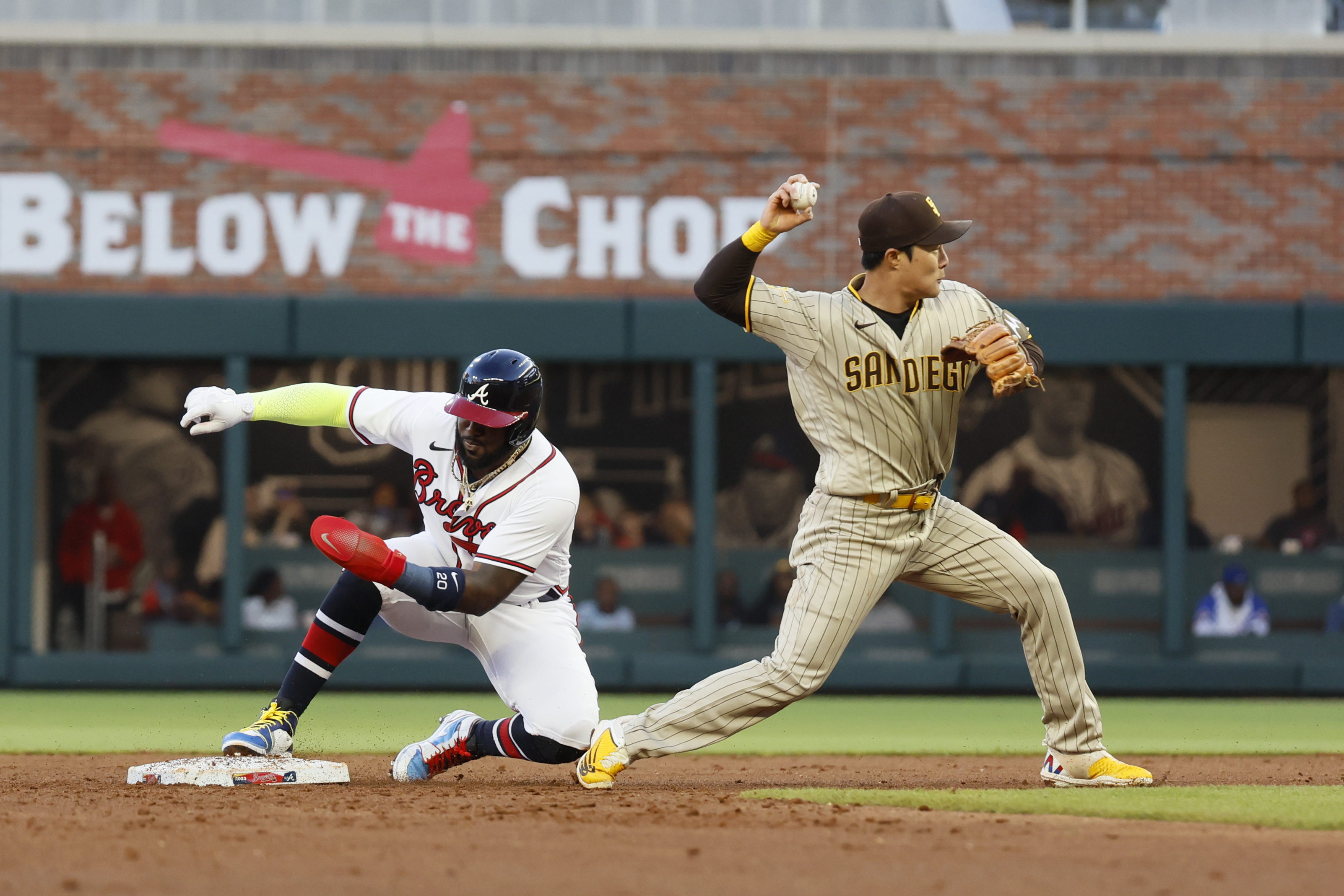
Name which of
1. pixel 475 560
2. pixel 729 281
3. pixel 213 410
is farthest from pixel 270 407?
pixel 729 281

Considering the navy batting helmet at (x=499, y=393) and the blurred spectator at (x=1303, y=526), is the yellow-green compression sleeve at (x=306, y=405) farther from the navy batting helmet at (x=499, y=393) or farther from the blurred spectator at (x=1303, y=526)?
the blurred spectator at (x=1303, y=526)

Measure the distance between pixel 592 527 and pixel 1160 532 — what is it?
415 cm

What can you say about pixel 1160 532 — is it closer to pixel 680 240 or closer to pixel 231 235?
pixel 680 240

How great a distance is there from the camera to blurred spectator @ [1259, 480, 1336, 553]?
1177cm

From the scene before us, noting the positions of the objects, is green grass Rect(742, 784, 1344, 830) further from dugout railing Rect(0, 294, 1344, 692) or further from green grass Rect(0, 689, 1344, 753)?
dugout railing Rect(0, 294, 1344, 692)

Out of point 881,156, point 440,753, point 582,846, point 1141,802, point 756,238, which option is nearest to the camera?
point 582,846

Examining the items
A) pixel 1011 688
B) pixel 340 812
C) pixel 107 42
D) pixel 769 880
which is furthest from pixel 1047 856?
pixel 107 42

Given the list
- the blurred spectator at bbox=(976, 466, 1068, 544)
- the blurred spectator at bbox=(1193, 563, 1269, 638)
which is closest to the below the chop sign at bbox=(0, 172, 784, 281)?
the blurred spectator at bbox=(976, 466, 1068, 544)

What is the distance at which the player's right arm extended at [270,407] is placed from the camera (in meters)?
5.13

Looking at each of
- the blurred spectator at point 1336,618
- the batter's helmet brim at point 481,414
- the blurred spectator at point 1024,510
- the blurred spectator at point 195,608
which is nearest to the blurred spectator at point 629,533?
the blurred spectator at point 1024,510

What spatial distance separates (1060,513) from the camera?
1178cm

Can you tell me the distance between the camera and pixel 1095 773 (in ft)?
17.5

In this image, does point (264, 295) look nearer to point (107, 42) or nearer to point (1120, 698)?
point (107, 42)

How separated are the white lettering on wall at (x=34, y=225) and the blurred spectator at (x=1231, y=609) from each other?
8710mm
